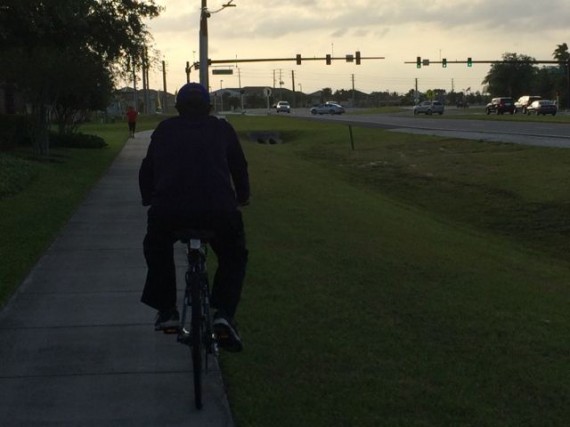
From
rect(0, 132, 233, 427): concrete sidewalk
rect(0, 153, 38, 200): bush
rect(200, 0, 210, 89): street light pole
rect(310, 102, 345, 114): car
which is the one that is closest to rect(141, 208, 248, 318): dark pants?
rect(0, 132, 233, 427): concrete sidewalk

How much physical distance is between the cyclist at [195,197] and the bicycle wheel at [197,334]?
329 millimetres

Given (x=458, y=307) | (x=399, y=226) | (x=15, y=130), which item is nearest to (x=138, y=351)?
(x=458, y=307)

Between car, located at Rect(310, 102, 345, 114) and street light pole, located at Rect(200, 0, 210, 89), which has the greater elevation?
street light pole, located at Rect(200, 0, 210, 89)

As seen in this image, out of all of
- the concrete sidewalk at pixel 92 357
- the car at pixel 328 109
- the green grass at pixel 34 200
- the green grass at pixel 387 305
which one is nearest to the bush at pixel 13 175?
the green grass at pixel 34 200

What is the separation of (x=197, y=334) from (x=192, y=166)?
99 cm

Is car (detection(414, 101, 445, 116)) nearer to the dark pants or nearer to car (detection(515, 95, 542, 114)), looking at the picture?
car (detection(515, 95, 542, 114))

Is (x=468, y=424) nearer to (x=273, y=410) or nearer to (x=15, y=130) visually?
(x=273, y=410)

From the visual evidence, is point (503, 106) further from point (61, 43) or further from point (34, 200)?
point (34, 200)

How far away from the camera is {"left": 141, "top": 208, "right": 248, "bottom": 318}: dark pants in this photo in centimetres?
587

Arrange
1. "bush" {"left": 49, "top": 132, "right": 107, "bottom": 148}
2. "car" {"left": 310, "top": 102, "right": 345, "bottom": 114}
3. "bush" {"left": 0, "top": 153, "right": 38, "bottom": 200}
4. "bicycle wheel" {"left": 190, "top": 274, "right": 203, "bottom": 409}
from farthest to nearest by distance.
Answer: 1. "car" {"left": 310, "top": 102, "right": 345, "bottom": 114}
2. "bush" {"left": 49, "top": 132, "right": 107, "bottom": 148}
3. "bush" {"left": 0, "top": 153, "right": 38, "bottom": 200}
4. "bicycle wheel" {"left": 190, "top": 274, "right": 203, "bottom": 409}

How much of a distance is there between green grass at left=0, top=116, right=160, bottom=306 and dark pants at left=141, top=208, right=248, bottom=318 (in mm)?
3105

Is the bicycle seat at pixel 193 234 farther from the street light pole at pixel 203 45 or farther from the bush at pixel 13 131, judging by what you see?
the street light pole at pixel 203 45

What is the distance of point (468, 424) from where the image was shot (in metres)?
5.57

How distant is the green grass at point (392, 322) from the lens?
587cm
